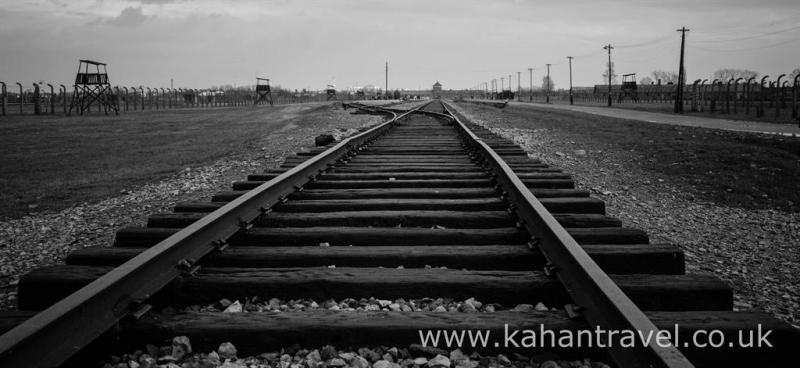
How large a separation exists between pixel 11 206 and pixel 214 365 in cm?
578

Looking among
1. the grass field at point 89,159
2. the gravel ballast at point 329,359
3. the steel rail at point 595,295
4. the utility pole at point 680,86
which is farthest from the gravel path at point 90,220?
the utility pole at point 680,86

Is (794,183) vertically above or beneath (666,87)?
beneath

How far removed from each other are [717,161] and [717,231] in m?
4.47

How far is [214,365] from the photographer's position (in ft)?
6.51

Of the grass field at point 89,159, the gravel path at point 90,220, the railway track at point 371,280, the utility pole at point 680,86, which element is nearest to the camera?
the railway track at point 371,280

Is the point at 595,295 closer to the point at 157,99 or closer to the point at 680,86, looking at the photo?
the point at 680,86

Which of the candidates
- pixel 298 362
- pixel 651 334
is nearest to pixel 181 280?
pixel 298 362

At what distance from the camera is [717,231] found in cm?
484

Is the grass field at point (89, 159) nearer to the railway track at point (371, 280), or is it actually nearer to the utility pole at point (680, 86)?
the railway track at point (371, 280)

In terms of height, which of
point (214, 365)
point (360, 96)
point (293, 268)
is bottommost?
point (214, 365)

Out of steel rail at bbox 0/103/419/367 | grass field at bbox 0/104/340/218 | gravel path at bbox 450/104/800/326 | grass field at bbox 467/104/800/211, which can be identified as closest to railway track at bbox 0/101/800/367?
steel rail at bbox 0/103/419/367

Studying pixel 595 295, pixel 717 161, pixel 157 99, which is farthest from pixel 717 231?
pixel 157 99

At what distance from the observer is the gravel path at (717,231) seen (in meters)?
3.40

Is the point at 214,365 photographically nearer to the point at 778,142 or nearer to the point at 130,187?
the point at 130,187
